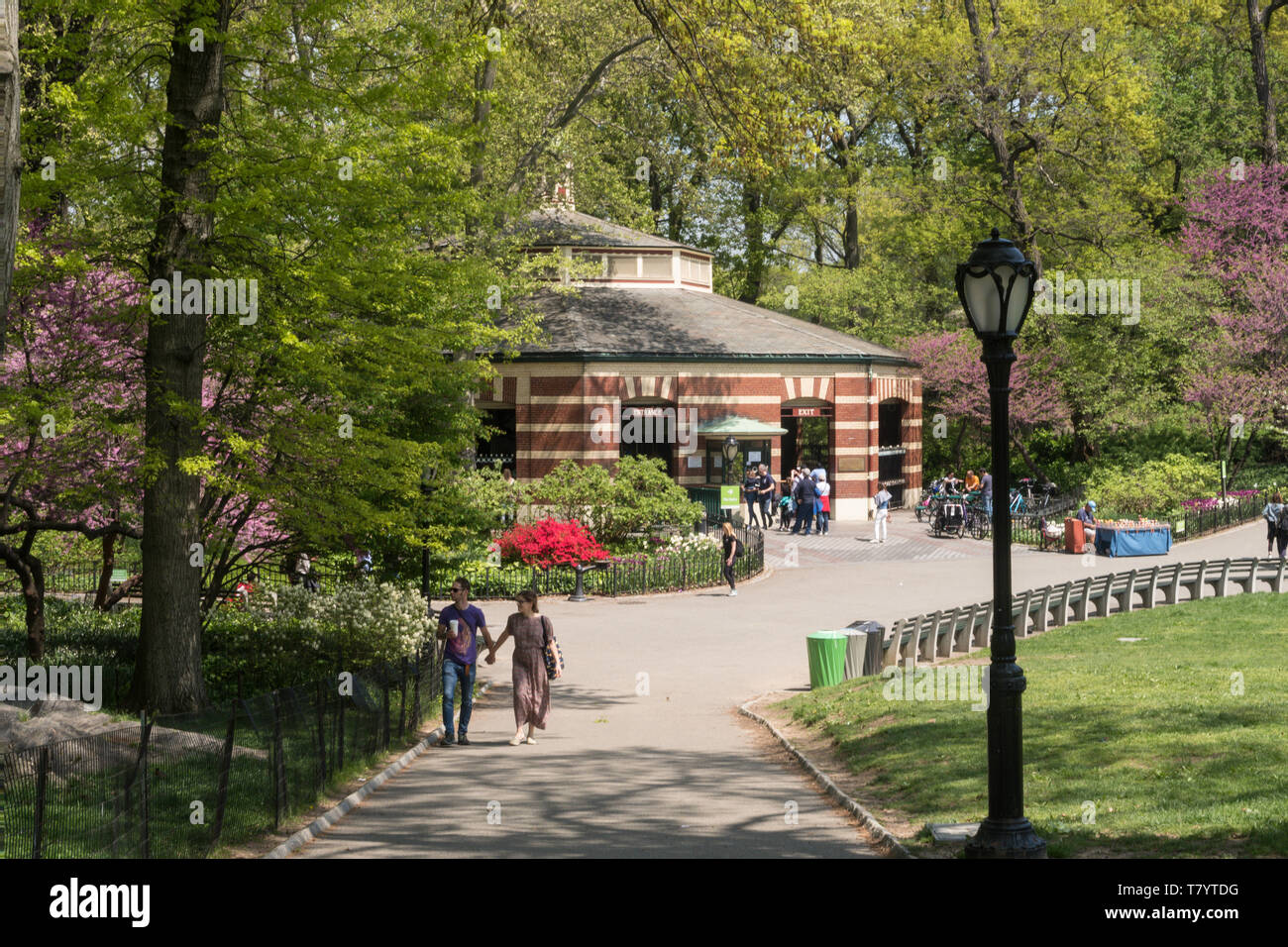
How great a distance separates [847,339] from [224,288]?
36327 millimetres

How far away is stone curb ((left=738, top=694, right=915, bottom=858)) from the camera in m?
9.82

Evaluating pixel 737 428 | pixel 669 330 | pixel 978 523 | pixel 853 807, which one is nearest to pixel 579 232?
pixel 669 330

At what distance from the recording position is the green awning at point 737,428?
4288cm

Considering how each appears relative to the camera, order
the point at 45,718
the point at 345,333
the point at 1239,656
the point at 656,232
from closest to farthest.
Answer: the point at 45,718 < the point at 345,333 < the point at 1239,656 < the point at 656,232

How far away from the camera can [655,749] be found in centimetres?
1477

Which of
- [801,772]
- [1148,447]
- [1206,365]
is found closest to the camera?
[801,772]

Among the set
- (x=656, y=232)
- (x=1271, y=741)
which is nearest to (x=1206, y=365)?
(x=656, y=232)

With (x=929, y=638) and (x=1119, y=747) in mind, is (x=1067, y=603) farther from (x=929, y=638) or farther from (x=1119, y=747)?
(x=1119, y=747)

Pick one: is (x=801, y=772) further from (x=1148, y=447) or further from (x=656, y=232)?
(x=656, y=232)

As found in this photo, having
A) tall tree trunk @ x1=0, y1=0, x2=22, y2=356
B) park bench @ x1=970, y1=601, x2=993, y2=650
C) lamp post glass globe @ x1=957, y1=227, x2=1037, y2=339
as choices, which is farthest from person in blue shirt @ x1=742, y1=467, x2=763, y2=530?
tall tree trunk @ x1=0, y1=0, x2=22, y2=356

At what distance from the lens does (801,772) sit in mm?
13656

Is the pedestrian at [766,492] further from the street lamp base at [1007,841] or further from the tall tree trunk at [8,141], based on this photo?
the tall tree trunk at [8,141]

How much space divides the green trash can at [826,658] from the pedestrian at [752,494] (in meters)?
20.5
